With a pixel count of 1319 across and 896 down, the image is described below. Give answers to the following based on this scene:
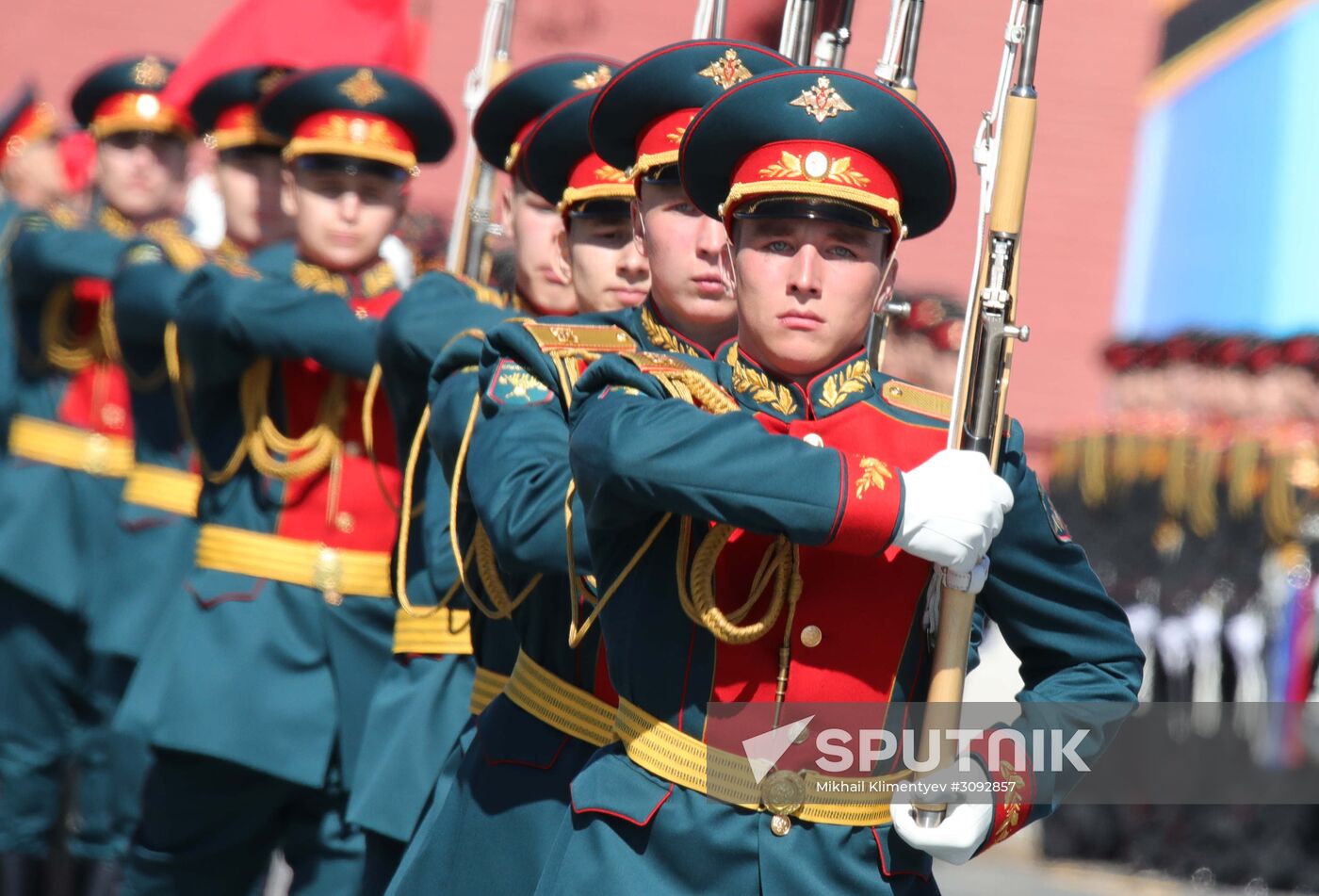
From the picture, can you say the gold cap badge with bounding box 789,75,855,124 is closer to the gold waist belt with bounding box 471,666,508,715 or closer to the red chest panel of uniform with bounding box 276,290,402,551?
the gold waist belt with bounding box 471,666,508,715

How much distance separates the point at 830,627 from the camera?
112 inches

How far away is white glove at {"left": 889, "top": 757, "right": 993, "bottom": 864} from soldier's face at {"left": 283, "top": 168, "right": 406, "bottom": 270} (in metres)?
2.66

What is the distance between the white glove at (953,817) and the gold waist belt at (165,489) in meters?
4.00

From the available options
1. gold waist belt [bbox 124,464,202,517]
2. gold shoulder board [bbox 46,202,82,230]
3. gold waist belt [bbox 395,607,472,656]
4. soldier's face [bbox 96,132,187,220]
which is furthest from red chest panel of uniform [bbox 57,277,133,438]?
gold waist belt [bbox 395,607,472,656]

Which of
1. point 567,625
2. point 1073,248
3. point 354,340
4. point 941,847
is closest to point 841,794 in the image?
point 941,847

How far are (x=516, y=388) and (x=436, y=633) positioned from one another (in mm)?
1202

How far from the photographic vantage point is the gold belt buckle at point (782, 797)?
2.84m

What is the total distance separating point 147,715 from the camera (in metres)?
4.99

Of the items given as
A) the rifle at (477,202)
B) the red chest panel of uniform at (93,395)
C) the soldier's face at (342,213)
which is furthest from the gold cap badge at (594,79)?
the red chest panel of uniform at (93,395)

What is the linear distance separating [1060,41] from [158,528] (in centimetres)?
762

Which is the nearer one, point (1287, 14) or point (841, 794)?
point (841, 794)

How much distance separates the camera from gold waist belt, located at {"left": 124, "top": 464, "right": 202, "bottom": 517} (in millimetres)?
6465

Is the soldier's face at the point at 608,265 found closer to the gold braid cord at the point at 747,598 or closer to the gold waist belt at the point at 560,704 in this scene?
the gold waist belt at the point at 560,704

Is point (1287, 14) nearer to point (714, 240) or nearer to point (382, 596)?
point (382, 596)
